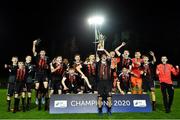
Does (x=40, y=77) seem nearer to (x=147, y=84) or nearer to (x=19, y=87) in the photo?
(x=19, y=87)

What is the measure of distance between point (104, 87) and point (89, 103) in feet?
3.23

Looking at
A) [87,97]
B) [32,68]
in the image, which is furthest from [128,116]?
[32,68]

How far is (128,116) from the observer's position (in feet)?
39.4

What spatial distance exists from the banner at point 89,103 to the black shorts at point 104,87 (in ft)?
1.84

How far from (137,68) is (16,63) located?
16.9 ft

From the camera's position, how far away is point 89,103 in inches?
504

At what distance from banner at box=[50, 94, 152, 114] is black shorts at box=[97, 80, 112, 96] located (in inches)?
22.1

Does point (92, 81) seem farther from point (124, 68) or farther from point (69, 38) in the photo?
point (69, 38)

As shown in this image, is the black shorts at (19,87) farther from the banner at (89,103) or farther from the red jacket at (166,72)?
the red jacket at (166,72)

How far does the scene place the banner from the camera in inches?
502

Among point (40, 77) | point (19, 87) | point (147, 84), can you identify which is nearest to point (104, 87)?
point (147, 84)

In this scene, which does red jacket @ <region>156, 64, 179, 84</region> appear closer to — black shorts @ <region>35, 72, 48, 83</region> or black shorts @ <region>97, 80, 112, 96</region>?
black shorts @ <region>97, 80, 112, 96</region>

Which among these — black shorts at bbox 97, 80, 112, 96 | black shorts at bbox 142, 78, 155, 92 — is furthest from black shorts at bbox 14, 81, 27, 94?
black shorts at bbox 142, 78, 155, 92

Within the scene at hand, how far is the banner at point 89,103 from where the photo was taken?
12.7 meters
